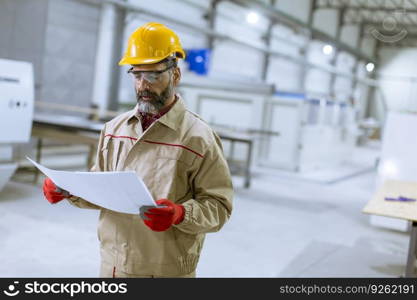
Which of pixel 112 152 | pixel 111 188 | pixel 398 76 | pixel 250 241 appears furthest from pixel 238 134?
pixel 398 76

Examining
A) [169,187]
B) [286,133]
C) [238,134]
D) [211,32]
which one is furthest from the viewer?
[211,32]

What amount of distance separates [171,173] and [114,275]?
437mm

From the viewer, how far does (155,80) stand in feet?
5.75

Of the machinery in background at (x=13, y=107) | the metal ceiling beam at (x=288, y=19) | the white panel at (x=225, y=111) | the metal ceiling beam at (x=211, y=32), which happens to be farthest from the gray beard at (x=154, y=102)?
the metal ceiling beam at (x=288, y=19)

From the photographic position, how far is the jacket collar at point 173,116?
1.76 m

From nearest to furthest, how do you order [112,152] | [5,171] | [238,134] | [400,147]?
[112,152] < [5,171] < [400,147] < [238,134]

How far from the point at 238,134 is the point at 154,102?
673 cm

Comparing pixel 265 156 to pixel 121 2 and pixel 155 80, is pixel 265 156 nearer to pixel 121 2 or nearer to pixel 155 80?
pixel 121 2

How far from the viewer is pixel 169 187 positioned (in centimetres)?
175

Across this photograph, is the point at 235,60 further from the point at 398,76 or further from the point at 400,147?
the point at 398,76

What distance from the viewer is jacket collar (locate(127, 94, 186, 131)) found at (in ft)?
5.77

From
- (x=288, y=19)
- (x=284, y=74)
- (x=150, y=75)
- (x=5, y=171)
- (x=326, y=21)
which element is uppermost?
(x=326, y=21)

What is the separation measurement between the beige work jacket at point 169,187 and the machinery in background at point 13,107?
3.94 meters

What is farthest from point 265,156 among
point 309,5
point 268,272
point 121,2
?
point 309,5
